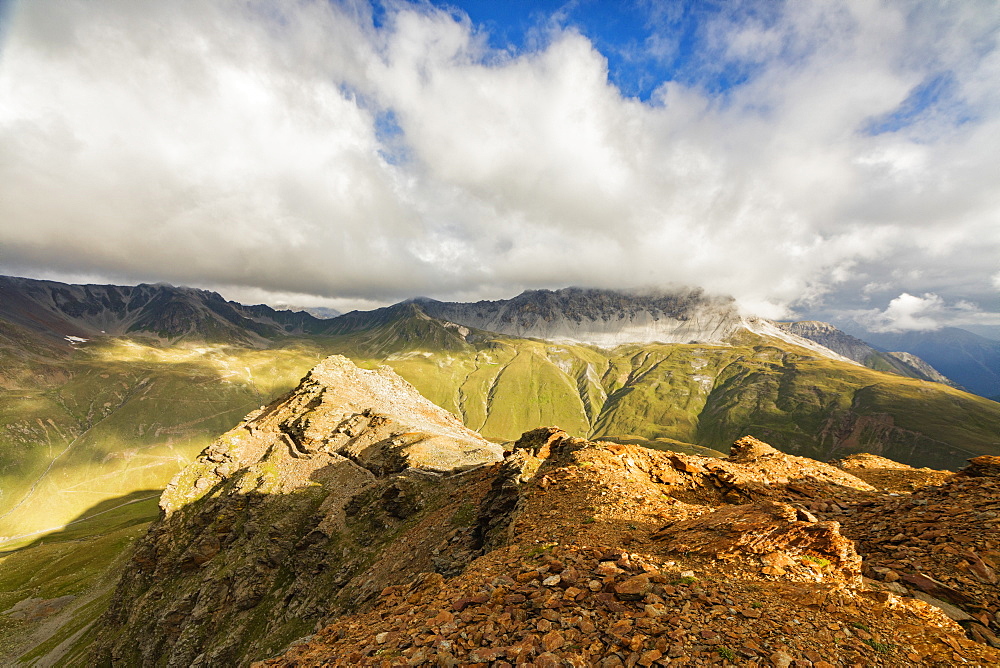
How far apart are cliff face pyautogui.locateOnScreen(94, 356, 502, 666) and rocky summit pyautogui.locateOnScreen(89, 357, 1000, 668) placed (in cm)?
29

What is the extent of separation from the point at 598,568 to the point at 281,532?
45.8 meters

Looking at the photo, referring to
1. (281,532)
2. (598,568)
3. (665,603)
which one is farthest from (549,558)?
(281,532)

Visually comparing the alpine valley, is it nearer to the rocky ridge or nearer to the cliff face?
the rocky ridge

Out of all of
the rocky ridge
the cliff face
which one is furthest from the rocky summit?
the cliff face

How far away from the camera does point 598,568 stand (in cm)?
1163

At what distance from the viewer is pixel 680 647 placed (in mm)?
8391

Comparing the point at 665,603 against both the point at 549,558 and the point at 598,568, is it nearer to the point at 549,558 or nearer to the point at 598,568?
the point at 598,568

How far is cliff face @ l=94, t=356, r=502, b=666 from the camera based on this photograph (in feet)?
114

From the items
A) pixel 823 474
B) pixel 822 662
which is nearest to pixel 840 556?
pixel 822 662

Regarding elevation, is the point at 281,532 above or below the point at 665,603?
below

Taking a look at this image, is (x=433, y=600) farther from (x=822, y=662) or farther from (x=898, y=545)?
(x=898, y=545)

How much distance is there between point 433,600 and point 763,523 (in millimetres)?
12257

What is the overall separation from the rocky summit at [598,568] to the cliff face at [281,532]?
29 cm

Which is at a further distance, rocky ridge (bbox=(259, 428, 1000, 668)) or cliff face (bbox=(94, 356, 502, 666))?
cliff face (bbox=(94, 356, 502, 666))
